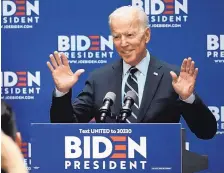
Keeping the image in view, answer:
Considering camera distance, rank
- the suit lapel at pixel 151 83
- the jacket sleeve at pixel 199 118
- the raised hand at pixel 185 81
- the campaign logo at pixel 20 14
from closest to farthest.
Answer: the raised hand at pixel 185 81 → the jacket sleeve at pixel 199 118 → the suit lapel at pixel 151 83 → the campaign logo at pixel 20 14

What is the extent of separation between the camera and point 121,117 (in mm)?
2746

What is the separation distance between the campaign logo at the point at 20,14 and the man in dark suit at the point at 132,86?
684 millimetres

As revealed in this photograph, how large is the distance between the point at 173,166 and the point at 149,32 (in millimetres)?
1690

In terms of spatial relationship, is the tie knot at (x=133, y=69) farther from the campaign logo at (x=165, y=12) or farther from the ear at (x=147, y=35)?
the campaign logo at (x=165, y=12)

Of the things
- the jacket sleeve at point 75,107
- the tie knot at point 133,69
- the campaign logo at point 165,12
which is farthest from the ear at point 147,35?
the jacket sleeve at point 75,107

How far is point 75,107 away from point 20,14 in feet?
3.25

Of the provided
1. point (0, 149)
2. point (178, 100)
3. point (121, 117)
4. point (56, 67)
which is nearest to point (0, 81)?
point (56, 67)

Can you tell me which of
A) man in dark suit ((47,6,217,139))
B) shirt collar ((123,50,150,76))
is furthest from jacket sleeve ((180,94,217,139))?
shirt collar ((123,50,150,76))

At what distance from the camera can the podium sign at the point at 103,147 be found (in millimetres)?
2615

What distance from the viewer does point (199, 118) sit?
3686 millimetres

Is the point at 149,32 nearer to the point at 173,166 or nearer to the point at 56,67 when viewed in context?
the point at 56,67

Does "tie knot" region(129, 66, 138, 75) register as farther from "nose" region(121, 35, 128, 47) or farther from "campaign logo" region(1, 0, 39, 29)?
"campaign logo" region(1, 0, 39, 29)

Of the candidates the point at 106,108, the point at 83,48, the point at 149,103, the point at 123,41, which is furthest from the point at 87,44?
the point at 106,108

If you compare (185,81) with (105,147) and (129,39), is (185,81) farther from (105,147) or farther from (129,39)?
(105,147)
